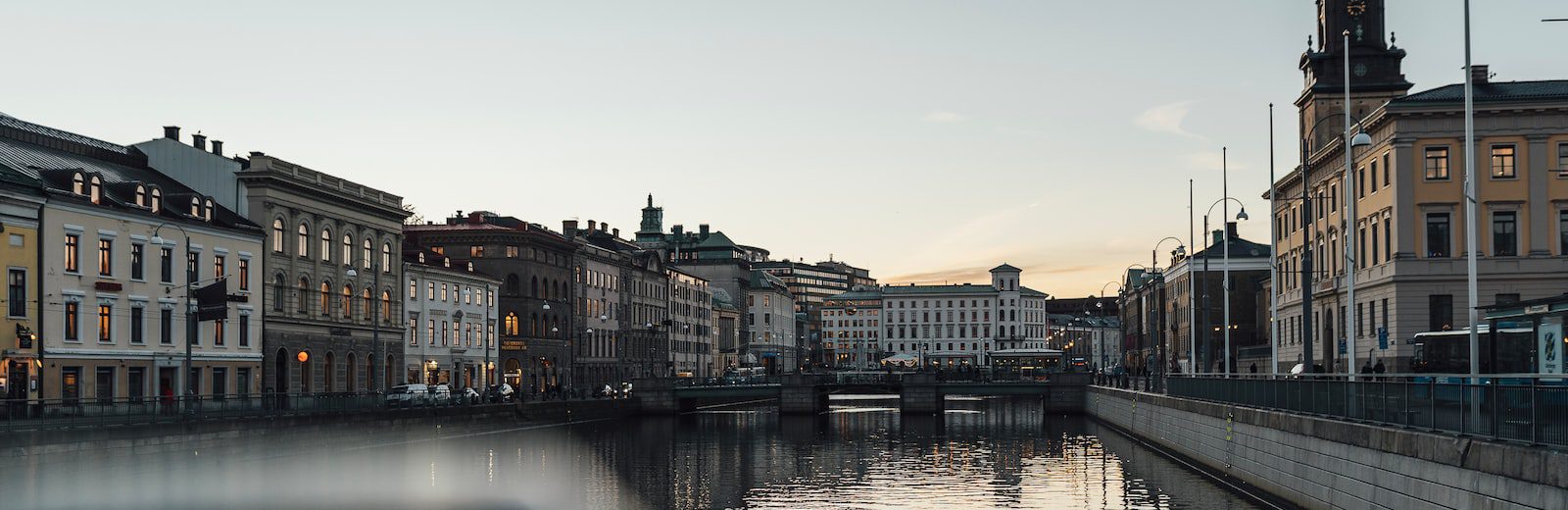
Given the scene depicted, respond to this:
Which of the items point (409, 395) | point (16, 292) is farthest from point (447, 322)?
point (16, 292)

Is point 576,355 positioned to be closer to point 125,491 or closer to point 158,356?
point 158,356

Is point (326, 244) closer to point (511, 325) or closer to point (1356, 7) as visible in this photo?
point (511, 325)

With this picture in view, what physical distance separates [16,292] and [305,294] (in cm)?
2650

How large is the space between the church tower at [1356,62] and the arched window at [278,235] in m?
68.8

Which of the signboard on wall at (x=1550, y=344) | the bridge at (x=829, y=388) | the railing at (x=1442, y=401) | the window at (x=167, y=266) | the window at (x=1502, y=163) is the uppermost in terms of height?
the window at (x=1502, y=163)

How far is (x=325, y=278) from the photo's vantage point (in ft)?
317

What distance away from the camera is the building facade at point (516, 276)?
428ft

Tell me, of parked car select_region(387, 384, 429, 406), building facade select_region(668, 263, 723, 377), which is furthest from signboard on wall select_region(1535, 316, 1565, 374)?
building facade select_region(668, 263, 723, 377)

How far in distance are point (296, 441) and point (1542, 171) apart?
59.3m

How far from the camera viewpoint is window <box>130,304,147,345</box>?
251 ft

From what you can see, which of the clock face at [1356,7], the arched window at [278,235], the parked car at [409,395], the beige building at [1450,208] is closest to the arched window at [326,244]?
the arched window at [278,235]

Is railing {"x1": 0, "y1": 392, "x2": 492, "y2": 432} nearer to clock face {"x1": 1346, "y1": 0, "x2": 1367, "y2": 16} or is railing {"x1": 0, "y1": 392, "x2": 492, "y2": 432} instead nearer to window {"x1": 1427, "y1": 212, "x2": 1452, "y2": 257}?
window {"x1": 1427, "y1": 212, "x2": 1452, "y2": 257}

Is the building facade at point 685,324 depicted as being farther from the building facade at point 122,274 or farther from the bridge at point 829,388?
the building facade at point 122,274

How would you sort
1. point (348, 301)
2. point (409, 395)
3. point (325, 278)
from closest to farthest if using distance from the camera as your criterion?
1. point (409, 395)
2. point (325, 278)
3. point (348, 301)
